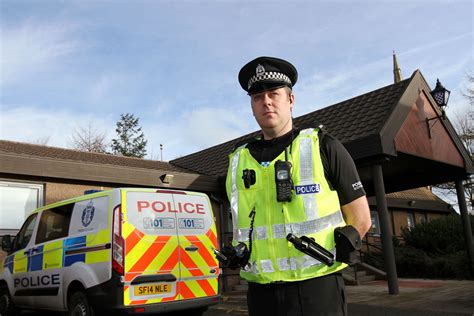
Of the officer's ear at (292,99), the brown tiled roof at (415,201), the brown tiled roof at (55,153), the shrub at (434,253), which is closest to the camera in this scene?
the officer's ear at (292,99)

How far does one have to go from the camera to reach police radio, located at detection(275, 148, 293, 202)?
2.16m

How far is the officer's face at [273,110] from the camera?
2.33 metres

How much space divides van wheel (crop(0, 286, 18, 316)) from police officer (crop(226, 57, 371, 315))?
23.6 ft

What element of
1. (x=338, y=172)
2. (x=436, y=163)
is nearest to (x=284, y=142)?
(x=338, y=172)

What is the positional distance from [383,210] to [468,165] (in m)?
4.86

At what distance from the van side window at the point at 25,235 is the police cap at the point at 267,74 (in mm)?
6678

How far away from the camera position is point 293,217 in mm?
2145

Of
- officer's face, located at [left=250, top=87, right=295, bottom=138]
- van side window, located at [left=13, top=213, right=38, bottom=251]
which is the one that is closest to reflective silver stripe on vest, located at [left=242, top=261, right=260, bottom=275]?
officer's face, located at [left=250, top=87, right=295, bottom=138]

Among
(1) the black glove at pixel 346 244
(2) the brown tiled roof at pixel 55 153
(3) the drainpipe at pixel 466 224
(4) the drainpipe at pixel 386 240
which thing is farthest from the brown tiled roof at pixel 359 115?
(1) the black glove at pixel 346 244

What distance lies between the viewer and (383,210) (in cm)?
948

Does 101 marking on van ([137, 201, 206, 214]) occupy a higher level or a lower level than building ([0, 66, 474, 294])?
lower

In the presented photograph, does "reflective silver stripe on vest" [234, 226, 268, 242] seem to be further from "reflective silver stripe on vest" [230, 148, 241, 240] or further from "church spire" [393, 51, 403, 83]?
"church spire" [393, 51, 403, 83]

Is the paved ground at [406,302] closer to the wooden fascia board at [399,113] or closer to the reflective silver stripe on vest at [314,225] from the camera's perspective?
the wooden fascia board at [399,113]

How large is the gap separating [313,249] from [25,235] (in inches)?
288
